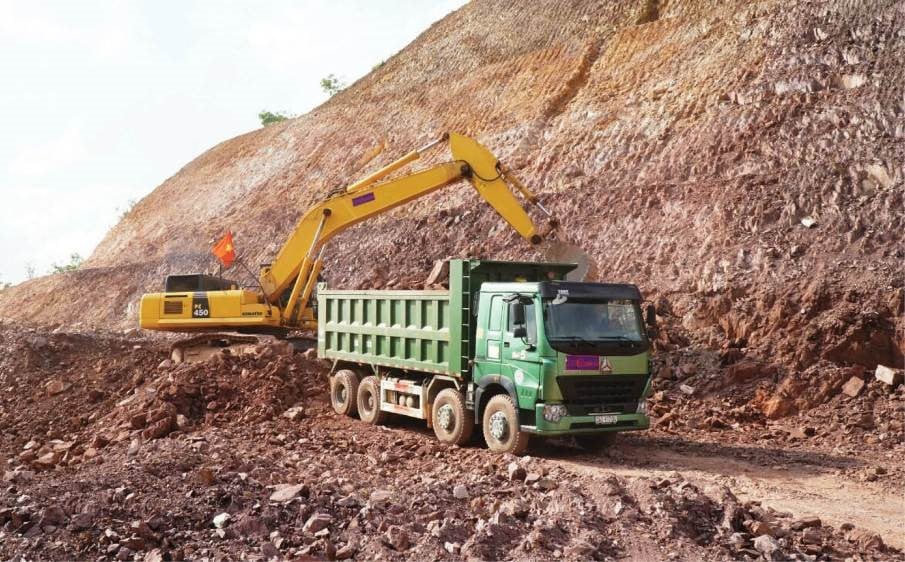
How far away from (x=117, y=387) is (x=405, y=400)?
7.04 m

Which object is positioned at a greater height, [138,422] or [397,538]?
[138,422]

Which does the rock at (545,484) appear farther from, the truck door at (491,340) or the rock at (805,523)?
the rock at (805,523)

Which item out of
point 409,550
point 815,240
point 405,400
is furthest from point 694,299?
point 409,550

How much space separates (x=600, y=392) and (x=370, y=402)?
4621mm

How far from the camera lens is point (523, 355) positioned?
1113cm

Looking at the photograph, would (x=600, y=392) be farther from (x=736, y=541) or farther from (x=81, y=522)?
(x=81, y=522)

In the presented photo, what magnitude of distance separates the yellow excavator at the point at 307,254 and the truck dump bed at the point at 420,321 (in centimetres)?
315

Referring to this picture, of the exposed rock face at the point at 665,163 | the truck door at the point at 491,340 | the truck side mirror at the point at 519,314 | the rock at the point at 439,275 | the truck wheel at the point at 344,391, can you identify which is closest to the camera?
the truck side mirror at the point at 519,314

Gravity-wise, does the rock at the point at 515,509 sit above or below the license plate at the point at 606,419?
below

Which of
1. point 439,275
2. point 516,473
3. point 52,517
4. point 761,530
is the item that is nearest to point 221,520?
point 52,517

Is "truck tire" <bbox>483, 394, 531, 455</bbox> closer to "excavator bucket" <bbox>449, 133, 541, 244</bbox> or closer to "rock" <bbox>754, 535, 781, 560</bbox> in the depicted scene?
"rock" <bbox>754, 535, 781, 560</bbox>

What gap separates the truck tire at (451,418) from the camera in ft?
39.6

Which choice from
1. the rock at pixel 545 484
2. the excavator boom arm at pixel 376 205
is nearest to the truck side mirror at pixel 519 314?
the rock at pixel 545 484

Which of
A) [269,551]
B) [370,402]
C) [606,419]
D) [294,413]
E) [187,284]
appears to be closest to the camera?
[269,551]
